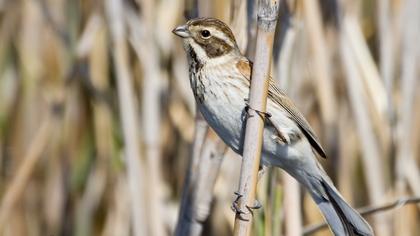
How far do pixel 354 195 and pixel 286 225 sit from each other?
2.81 feet

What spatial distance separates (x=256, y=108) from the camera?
5.44 feet

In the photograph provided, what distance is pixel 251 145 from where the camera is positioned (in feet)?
5.47

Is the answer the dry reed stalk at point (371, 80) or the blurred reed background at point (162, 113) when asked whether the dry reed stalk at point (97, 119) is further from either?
the dry reed stalk at point (371, 80)

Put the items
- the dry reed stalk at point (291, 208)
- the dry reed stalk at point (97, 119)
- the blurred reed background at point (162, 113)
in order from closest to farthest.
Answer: the dry reed stalk at point (291, 208)
the blurred reed background at point (162, 113)
the dry reed stalk at point (97, 119)

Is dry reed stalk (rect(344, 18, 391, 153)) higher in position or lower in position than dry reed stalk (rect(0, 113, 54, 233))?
higher

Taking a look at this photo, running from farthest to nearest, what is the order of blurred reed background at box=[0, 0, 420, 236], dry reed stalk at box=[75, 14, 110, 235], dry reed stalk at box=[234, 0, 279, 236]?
dry reed stalk at box=[75, 14, 110, 235] < blurred reed background at box=[0, 0, 420, 236] < dry reed stalk at box=[234, 0, 279, 236]

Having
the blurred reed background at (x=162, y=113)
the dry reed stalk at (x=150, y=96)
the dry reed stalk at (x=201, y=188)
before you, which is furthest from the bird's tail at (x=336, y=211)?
the dry reed stalk at (x=150, y=96)

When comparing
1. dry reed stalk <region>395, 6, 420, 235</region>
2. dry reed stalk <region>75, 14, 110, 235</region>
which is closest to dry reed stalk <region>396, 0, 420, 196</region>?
dry reed stalk <region>395, 6, 420, 235</region>

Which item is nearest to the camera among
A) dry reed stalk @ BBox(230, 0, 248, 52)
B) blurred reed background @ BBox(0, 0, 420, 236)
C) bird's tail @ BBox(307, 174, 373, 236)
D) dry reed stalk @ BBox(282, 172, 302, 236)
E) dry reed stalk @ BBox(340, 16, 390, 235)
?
bird's tail @ BBox(307, 174, 373, 236)

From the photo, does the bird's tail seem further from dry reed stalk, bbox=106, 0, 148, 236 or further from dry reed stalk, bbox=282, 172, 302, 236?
dry reed stalk, bbox=106, 0, 148, 236

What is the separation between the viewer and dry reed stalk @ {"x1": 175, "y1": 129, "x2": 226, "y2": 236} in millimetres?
2127

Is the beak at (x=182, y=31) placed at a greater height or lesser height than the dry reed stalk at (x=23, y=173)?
greater

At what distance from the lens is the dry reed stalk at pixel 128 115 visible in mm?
2424

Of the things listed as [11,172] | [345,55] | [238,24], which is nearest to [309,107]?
[345,55]
